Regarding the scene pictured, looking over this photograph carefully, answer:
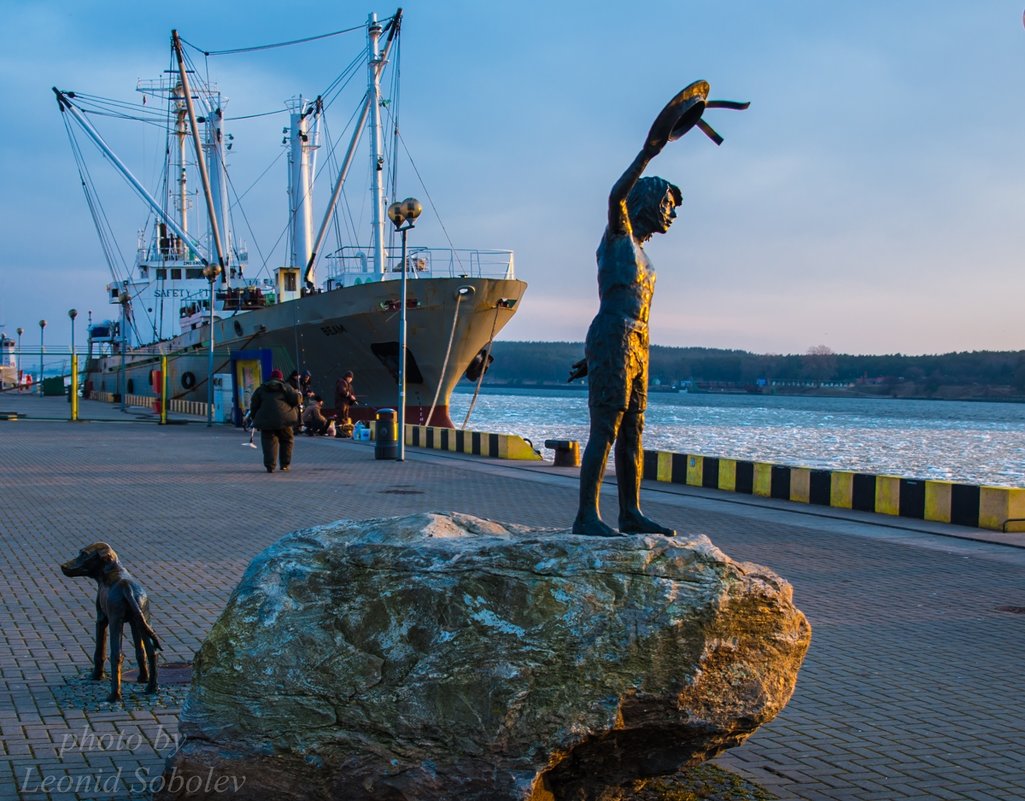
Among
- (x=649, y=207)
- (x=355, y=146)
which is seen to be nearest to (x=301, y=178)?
(x=355, y=146)

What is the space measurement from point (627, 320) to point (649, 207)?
71 centimetres

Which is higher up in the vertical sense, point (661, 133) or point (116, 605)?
point (661, 133)

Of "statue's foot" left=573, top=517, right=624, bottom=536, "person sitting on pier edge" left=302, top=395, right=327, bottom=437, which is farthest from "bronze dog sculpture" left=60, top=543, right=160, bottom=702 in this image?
"person sitting on pier edge" left=302, top=395, right=327, bottom=437

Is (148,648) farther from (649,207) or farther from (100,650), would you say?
(649,207)

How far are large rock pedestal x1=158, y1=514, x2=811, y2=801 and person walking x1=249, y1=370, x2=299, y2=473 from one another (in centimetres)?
1452

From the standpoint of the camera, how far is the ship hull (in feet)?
116

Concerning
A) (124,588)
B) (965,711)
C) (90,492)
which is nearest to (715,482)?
(90,492)

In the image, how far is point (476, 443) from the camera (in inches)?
978

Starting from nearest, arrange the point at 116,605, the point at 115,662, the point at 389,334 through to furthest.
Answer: the point at 115,662
the point at 116,605
the point at 389,334

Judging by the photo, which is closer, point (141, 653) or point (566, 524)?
point (141, 653)

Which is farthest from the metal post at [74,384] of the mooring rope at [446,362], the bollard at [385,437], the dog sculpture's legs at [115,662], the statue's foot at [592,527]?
the statue's foot at [592,527]

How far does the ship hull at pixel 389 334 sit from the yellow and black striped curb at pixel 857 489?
1705cm

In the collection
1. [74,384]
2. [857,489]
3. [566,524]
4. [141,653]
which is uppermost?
[74,384]

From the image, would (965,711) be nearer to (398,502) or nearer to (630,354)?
(630,354)
